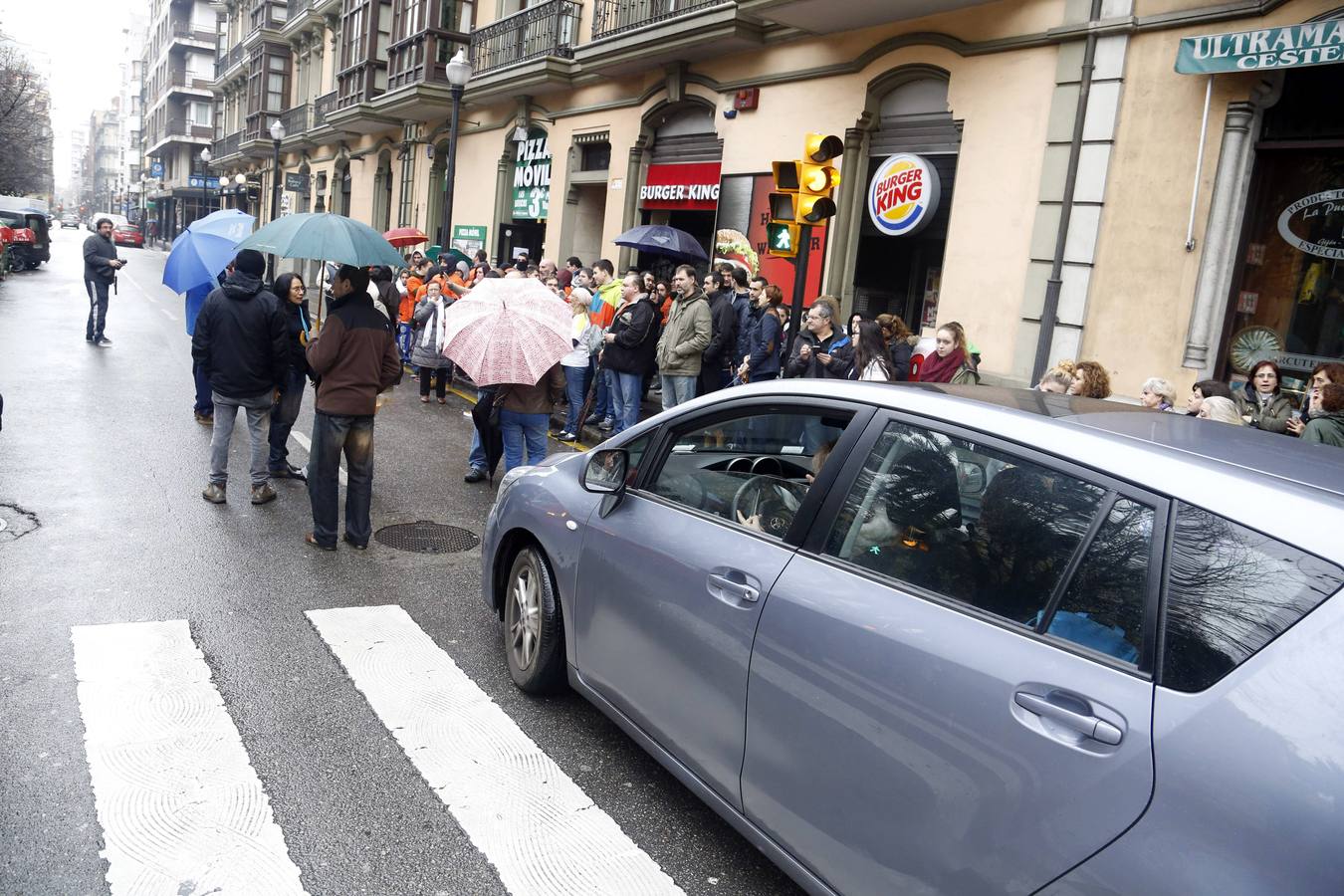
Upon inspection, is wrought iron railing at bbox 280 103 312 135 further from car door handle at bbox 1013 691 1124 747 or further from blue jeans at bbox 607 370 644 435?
car door handle at bbox 1013 691 1124 747

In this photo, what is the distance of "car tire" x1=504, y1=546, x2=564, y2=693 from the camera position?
4.21m

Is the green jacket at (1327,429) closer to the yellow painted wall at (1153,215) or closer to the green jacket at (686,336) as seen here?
the yellow painted wall at (1153,215)

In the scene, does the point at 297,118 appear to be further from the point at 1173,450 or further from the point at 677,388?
the point at 1173,450

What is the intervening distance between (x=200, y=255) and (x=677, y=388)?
15.1 ft

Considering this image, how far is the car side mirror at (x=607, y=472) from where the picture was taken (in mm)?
3879

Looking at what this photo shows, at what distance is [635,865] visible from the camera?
10.5ft

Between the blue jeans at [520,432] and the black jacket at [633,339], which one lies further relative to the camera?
the black jacket at [633,339]

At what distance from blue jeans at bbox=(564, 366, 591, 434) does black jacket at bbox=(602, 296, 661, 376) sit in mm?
548

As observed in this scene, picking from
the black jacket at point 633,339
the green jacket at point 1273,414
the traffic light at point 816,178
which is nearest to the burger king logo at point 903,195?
the traffic light at point 816,178

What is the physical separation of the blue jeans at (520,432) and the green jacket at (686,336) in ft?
8.42

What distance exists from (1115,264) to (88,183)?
220 metres

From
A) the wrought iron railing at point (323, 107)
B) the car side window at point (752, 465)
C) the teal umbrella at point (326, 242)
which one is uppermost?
the wrought iron railing at point (323, 107)

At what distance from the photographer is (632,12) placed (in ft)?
55.5

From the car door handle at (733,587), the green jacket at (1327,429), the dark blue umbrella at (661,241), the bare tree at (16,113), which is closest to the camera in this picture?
the car door handle at (733,587)
